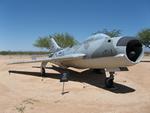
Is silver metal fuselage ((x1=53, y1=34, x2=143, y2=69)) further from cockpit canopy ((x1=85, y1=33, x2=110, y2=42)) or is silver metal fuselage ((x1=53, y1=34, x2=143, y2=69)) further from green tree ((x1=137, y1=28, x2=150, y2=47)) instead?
green tree ((x1=137, y1=28, x2=150, y2=47))

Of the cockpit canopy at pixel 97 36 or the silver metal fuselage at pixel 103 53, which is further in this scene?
the cockpit canopy at pixel 97 36

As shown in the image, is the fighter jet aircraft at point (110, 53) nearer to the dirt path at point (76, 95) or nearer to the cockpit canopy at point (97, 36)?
the cockpit canopy at point (97, 36)

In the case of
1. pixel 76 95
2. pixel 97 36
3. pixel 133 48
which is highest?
pixel 97 36

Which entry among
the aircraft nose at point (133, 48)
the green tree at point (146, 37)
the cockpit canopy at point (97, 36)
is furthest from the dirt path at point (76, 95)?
the green tree at point (146, 37)

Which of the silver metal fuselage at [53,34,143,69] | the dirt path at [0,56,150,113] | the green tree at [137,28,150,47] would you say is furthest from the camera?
the green tree at [137,28,150,47]

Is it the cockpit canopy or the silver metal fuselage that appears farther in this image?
the cockpit canopy

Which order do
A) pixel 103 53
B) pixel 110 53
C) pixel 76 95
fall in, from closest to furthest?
pixel 76 95, pixel 110 53, pixel 103 53

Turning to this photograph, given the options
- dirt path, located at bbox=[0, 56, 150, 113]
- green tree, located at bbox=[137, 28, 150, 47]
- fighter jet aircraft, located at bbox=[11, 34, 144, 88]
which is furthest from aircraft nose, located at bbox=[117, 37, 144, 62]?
green tree, located at bbox=[137, 28, 150, 47]

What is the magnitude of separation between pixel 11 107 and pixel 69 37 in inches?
2732

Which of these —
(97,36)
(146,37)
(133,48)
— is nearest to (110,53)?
(133,48)

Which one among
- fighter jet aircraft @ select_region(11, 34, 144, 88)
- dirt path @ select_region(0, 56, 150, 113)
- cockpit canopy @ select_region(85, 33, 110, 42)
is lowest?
dirt path @ select_region(0, 56, 150, 113)

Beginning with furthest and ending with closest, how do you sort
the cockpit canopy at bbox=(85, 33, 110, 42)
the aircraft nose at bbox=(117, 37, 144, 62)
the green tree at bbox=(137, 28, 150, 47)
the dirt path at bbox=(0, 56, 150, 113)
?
1. the green tree at bbox=(137, 28, 150, 47)
2. the cockpit canopy at bbox=(85, 33, 110, 42)
3. the aircraft nose at bbox=(117, 37, 144, 62)
4. the dirt path at bbox=(0, 56, 150, 113)

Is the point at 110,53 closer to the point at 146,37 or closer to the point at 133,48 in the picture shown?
the point at 133,48

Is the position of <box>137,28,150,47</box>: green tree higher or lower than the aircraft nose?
higher
